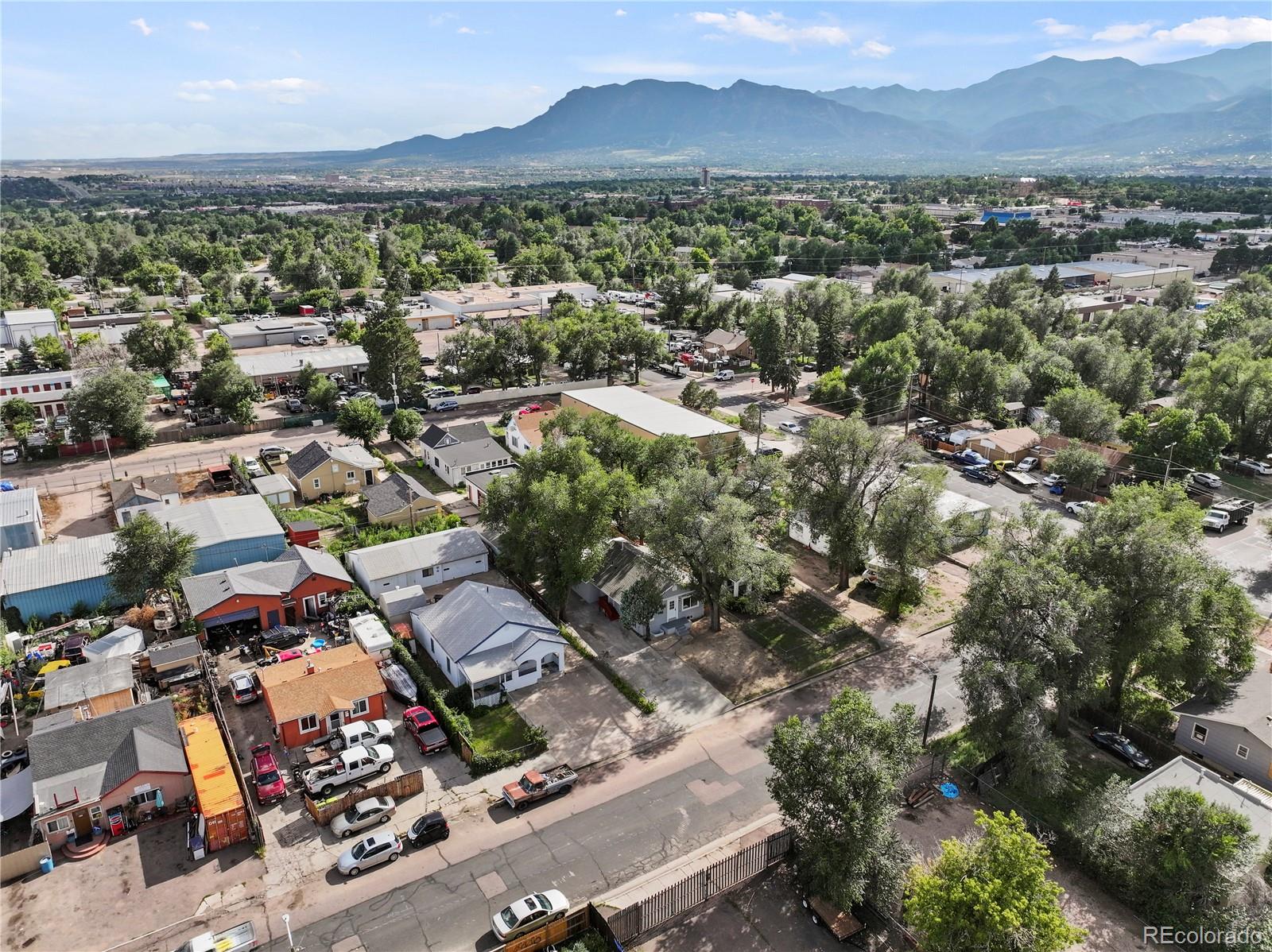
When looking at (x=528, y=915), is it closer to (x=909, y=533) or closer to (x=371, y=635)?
(x=371, y=635)

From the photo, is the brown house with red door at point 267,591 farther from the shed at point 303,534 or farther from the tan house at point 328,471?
the tan house at point 328,471

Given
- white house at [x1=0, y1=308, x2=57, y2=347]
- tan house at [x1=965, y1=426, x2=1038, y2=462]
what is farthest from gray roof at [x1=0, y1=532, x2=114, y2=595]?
white house at [x1=0, y1=308, x2=57, y2=347]

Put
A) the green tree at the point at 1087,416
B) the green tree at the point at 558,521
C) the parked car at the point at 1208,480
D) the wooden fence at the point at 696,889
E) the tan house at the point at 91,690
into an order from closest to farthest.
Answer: the wooden fence at the point at 696,889
the tan house at the point at 91,690
the green tree at the point at 558,521
the parked car at the point at 1208,480
the green tree at the point at 1087,416

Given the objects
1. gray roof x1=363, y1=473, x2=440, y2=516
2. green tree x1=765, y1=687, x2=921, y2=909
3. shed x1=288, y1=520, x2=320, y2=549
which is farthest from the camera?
gray roof x1=363, y1=473, x2=440, y2=516

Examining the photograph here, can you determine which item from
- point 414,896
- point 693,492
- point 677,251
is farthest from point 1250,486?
point 677,251

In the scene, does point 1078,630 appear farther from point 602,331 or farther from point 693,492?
point 602,331

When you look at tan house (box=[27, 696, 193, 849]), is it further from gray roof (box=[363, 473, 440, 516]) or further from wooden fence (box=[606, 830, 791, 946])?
gray roof (box=[363, 473, 440, 516])

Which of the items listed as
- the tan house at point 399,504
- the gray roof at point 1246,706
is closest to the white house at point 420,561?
the tan house at point 399,504
